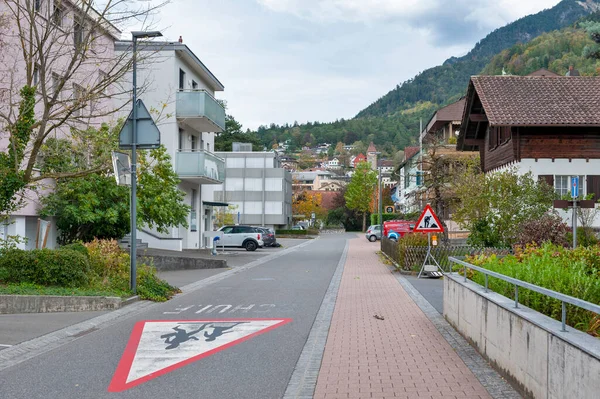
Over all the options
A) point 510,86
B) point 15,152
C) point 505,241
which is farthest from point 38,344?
point 510,86

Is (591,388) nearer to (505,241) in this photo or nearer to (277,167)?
(505,241)

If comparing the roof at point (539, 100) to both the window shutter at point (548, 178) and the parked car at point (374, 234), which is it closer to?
the window shutter at point (548, 178)

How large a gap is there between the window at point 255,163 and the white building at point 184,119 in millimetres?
38283

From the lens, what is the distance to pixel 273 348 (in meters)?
9.28

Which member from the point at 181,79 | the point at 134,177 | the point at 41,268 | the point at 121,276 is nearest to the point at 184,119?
the point at 181,79

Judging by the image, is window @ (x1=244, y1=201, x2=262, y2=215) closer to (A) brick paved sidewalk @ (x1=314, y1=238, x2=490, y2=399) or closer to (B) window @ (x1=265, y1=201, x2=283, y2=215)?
(B) window @ (x1=265, y1=201, x2=283, y2=215)

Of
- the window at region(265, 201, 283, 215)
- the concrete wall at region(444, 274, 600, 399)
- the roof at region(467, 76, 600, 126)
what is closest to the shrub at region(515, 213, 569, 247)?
the roof at region(467, 76, 600, 126)

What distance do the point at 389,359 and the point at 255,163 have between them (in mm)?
68519

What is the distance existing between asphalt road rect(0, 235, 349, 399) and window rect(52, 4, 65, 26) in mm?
6399

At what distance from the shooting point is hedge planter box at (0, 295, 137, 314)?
490 inches

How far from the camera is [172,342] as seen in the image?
9.82 meters

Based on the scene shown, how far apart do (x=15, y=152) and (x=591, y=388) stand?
41.6 ft

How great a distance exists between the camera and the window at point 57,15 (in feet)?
48.3

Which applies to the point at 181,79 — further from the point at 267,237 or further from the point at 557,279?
the point at 557,279
